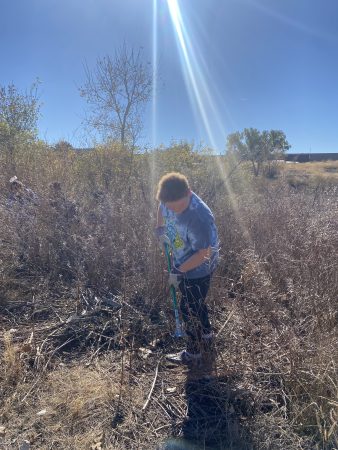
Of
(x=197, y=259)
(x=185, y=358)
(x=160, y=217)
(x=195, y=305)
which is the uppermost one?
(x=160, y=217)

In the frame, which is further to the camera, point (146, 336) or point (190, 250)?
point (146, 336)

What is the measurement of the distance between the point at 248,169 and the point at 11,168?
25.5 ft

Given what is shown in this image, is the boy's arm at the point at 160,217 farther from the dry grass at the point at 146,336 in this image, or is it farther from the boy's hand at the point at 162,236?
the dry grass at the point at 146,336

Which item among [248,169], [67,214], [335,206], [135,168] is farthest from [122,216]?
[248,169]

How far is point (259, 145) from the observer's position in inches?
589

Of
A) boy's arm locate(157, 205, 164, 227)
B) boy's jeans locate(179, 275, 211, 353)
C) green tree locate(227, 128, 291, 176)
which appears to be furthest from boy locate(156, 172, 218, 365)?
green tree locate(227, 128, 291, 176)

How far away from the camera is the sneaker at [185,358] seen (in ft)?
9.09

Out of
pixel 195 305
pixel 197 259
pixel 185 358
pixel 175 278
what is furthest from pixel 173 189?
pixel 185 358

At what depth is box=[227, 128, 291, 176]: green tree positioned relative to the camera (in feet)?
38.2

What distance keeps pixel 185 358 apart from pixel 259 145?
13510 millimetres

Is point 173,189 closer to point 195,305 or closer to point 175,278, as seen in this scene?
point 175,278

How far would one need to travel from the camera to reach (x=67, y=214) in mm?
4707

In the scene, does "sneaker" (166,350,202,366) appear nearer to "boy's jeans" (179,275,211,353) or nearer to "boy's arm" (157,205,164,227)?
"boy's jeans" (179,275,211,353)

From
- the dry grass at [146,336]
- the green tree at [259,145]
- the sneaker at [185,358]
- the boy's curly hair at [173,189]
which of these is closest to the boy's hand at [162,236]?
the boy's curly hair at [173,189]
